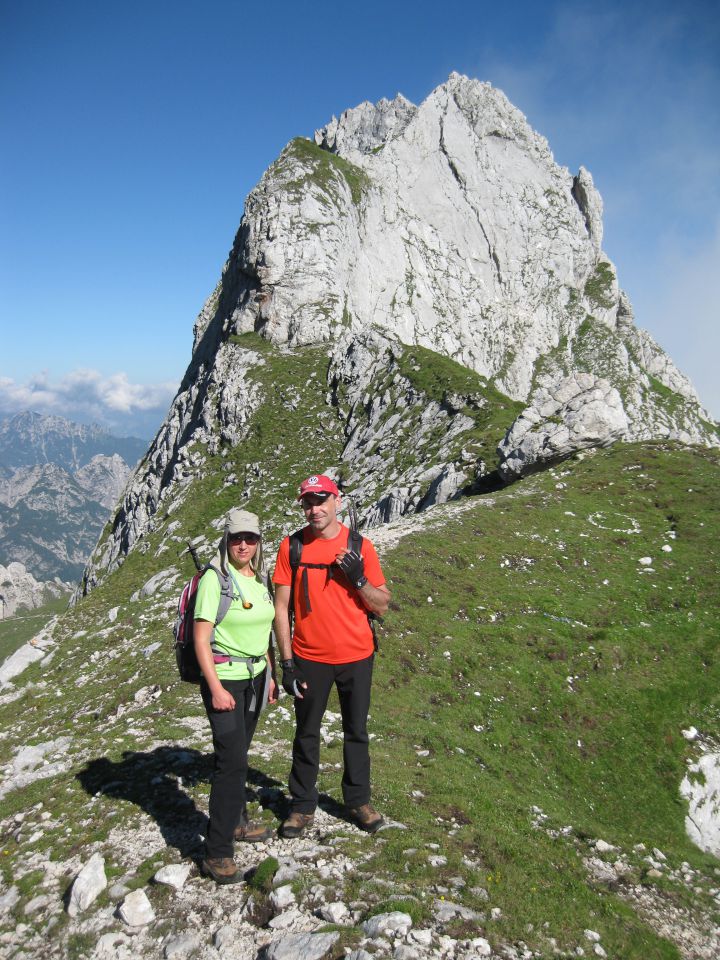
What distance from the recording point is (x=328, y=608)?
767cm

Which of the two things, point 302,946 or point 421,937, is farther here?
point 421,937

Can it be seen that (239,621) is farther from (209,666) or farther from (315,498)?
(315,498)

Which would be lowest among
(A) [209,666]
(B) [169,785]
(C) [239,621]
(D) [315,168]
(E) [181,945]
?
(B) [169,785]

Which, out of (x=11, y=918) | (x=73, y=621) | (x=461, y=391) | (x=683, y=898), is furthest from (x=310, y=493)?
(x=461, y=391)

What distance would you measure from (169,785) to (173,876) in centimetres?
274

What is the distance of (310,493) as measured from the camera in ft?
24.7

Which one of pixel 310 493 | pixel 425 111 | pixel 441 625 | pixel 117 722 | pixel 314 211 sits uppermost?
pixel 425 111

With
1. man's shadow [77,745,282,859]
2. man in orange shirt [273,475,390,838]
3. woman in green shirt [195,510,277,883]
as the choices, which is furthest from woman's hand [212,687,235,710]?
man's shadow [77,745,282,859]

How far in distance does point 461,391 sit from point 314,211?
3710cm

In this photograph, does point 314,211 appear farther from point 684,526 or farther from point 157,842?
point 157,842

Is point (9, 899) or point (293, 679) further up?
point (293, 679)

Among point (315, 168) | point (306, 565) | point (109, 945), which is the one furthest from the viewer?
point (315, 168)

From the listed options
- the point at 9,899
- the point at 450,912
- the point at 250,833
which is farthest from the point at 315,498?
the point at 9,899

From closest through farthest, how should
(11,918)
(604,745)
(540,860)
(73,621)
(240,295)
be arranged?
(11,918), (540,860), (604,745), (73,621), (240,295)
